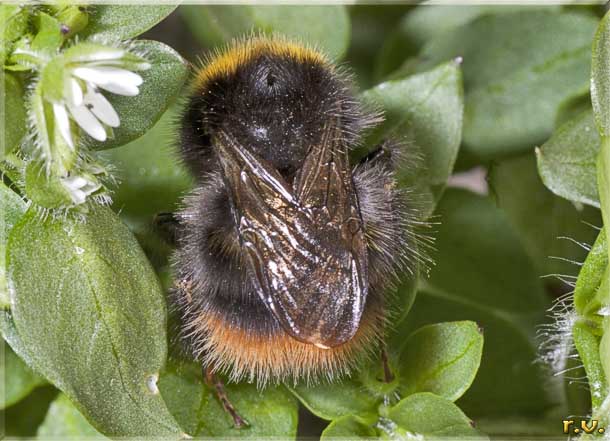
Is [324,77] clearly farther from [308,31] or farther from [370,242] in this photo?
[308,31]

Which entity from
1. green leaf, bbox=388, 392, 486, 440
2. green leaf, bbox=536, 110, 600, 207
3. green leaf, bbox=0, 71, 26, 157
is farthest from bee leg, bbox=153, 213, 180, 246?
green leaf, bbox=536, 110, 600, 207

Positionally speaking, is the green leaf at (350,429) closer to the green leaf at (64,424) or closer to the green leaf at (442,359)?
the green leaf at (442,359)

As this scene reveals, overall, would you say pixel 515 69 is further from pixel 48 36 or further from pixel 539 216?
pixel 48 36

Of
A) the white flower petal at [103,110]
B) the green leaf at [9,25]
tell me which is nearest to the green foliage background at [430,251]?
the green leaf at [9,25]

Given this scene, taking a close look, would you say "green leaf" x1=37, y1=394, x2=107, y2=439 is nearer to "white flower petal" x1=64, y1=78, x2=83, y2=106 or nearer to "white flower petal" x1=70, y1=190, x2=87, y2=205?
"white flower petal" x1=70, y1=190, x2=87, y2=205

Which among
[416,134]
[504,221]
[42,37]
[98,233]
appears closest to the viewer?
[42,37]

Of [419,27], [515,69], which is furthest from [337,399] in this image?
[419,27]

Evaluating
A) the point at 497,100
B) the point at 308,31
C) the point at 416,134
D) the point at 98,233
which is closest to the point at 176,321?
the point at 98,233
